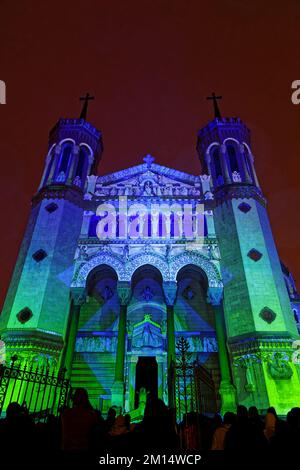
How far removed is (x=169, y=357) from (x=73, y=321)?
17.8ft

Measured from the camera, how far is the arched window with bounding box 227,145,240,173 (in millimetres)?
22409

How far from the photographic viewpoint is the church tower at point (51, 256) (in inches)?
591

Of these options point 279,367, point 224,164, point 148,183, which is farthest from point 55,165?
point 279,367

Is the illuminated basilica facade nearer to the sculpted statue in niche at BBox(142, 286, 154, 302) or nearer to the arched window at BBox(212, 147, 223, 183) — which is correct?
the sculpted statue in niche at BBox(142, 286, 154, 302)

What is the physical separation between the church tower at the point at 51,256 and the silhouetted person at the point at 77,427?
447 inches

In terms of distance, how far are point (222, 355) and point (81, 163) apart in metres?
16.3

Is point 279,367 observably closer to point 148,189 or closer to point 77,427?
point 77,427

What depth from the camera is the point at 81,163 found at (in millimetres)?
23219

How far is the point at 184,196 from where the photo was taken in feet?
69.5

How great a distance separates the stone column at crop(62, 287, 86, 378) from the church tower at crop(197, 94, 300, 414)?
8.00 metres

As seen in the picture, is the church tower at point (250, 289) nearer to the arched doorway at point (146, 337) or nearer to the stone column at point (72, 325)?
the arched doorway at point (146, 337)

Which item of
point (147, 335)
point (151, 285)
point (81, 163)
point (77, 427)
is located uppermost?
point (81, 163)

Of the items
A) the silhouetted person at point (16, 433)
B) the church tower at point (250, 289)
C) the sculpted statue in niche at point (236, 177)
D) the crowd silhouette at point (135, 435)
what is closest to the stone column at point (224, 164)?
the church tower at point (250, 289)
